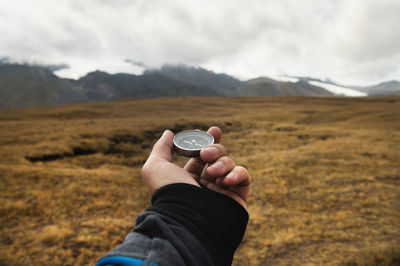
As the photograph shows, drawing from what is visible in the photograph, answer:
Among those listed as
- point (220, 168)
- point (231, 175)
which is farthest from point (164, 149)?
point (231, 175)

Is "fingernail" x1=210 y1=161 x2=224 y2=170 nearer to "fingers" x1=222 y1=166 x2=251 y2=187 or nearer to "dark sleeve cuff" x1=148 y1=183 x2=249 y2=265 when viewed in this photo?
"fingers" x1=222 y1=166 x2=251 y2=187

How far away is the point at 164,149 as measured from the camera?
3.70 metres

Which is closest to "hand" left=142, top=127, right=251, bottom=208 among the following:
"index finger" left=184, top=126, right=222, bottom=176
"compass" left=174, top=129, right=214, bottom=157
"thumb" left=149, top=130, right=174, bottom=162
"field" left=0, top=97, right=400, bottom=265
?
"thumb" left=149, top=130, right=174, bottom=162

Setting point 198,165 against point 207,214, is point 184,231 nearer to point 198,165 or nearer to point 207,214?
point 207,214

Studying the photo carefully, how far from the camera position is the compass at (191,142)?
3580 mm

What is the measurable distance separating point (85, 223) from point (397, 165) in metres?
22.9

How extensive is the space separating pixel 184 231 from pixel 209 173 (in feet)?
3.09

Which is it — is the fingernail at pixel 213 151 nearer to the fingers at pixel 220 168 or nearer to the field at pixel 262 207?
the fingers at pixel 220 168

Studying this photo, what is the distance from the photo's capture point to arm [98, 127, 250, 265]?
6.38ft

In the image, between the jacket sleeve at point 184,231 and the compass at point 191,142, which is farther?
the compass at point 191,142

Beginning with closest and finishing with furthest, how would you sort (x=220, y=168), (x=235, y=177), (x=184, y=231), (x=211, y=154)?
1. (x=184, y=231)
2. (x=235, y=177)
3. (x=220, y=168)
4. (x=211, y=154)

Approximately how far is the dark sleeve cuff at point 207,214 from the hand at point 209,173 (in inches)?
10.5

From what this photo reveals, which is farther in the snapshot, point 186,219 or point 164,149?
point 164,149

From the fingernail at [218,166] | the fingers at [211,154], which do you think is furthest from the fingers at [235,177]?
the fingers at [211,154]
